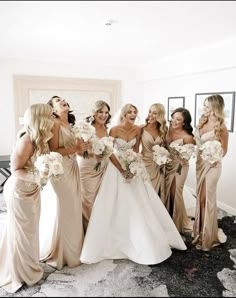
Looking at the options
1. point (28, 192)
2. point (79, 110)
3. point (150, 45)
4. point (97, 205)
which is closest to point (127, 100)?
point (79, 110)

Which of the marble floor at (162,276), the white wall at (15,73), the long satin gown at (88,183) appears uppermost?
the white wall at (15,73)

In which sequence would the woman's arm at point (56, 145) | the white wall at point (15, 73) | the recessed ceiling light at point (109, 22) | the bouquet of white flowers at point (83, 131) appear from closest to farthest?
1. the woman's arm at point (56, 145)
2. the bouquet of white flowers at point (83, 131)
3. the recessed ceiling light at point (109, 22)
4. the white wall at point (15, 73)

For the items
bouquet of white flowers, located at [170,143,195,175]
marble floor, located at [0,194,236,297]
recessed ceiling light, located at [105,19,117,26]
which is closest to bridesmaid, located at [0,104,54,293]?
marble floor, located at [0,194,236,297]

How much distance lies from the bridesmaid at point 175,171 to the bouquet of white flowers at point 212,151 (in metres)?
0.42

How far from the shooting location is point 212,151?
2869 mm

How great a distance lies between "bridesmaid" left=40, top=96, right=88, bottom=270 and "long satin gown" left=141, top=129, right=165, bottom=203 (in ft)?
3.13

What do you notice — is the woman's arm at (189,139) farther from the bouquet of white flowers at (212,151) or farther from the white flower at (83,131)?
the white flower at (83,131)

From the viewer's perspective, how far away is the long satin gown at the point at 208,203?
304 centimetres

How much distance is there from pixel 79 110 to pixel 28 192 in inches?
144

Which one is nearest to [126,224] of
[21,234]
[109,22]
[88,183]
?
[88,183]

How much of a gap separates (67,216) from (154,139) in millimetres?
1481

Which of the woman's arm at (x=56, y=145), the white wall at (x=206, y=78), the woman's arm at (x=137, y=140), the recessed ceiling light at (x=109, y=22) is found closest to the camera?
the woman's arm at (x=56, y=145)

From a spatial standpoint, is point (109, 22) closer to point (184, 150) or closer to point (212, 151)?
point (184, 150)

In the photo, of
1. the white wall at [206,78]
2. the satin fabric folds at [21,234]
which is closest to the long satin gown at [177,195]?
the white wall at [206,78]
